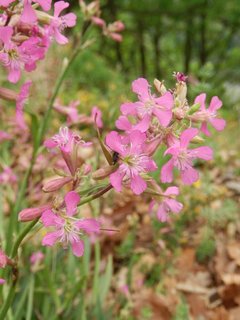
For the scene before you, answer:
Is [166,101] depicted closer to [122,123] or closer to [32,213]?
[122,123]

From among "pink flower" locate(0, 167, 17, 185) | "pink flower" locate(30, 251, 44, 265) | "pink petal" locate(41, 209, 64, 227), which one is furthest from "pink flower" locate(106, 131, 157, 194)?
"pink flower" locate(0, 167, 17, 185)

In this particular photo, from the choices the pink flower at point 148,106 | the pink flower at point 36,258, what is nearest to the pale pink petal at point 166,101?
the pink flower at point 148,106

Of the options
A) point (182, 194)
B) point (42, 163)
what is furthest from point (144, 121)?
point (182, 194)

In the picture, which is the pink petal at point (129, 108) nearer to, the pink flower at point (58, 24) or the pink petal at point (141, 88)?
the pink petal at point (141, 88)

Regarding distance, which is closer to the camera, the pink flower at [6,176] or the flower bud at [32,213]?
the flower bud at [32,213]

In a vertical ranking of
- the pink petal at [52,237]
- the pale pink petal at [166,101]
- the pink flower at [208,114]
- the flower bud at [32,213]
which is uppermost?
the pale pink petal at [166,101]

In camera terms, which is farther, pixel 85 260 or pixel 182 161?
pixel 85 260

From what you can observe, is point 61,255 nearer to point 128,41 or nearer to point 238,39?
point 128,41

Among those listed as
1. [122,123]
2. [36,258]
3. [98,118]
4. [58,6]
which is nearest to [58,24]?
[58,6]
